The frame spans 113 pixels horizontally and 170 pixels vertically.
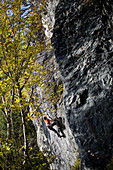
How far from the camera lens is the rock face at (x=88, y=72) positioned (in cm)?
585

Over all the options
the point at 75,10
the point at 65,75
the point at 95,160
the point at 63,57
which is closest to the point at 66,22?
the point at 75,10

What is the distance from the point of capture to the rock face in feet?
19.2

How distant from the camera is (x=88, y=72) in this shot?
667cm

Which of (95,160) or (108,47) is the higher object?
(108,47)

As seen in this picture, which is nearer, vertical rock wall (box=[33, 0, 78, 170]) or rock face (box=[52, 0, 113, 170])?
rock face (box=[52, 0, 113, 170])

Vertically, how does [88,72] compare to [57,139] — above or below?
above

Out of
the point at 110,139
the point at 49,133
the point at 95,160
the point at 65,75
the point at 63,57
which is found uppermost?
the point at 63,57

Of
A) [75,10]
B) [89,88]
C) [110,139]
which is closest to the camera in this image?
[110,139]

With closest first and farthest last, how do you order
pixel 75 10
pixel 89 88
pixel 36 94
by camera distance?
pixel 89 88, pixel 75 10, pixel 36 94

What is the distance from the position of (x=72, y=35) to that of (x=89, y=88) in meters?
3.10

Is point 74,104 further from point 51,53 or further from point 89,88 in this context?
point 51,53

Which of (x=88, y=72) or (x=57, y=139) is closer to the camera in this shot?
(x=88, y=72)

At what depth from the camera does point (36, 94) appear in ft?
48.8

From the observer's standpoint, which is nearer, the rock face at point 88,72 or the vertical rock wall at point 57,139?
the rock face at point 88,72
